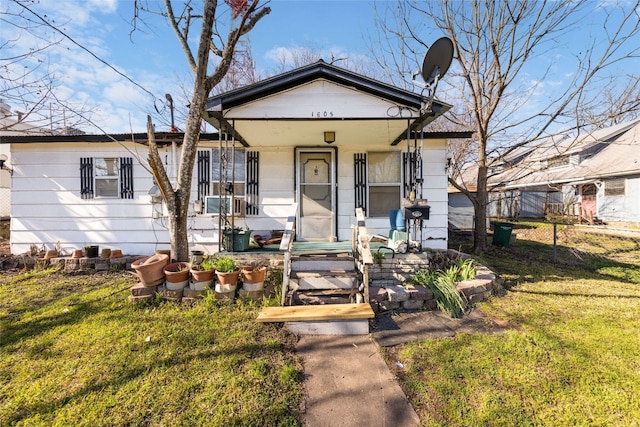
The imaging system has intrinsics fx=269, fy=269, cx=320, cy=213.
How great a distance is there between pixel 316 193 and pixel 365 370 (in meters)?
4.03

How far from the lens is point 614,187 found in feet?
44.8

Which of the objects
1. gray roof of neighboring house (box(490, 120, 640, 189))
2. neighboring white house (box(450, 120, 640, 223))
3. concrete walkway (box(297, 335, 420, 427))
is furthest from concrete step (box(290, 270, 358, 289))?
gray roof of neighboring house (box(490, 120, 640, 189))

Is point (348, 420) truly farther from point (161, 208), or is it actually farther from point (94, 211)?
point (94, 211)

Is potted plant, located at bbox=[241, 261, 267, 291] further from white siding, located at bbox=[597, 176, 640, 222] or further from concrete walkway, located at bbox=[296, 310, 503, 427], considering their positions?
white siding, located at bbox=[597, 176, 640, 222]

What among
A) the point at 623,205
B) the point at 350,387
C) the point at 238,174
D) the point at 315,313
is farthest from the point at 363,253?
the point at 623,205

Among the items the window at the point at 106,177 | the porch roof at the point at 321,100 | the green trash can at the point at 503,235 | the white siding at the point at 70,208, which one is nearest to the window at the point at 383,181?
the porch roof at the point at 321,100

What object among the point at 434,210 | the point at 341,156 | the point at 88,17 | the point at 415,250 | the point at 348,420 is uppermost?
the point at 88,17

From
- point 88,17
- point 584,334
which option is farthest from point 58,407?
point 88,17

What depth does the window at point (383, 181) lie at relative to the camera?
613 cm

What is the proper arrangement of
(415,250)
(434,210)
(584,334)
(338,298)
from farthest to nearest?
(434,210)
(415,250)
(338,298)
(584,334)

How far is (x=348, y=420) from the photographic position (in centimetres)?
200

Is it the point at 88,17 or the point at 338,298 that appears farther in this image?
the point at 88,17

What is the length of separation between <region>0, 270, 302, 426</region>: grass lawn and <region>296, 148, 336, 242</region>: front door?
101 inches

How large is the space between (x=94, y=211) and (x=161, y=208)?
1517 millimetres
